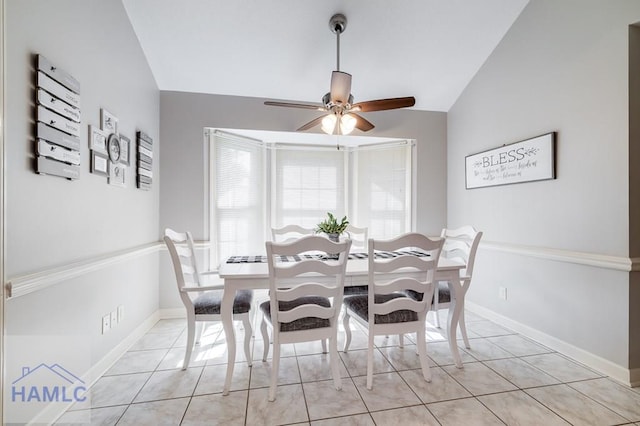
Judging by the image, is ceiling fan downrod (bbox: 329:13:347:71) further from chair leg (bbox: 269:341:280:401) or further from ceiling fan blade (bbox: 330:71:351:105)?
chair leg (bbox: 269:341:280:401)

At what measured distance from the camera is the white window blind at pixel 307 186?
3.82 meters

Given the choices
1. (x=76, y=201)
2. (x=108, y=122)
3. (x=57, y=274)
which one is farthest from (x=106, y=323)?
(x=108, y=122)

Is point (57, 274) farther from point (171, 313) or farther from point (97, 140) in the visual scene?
point (171, 313)

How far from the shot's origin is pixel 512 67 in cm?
280

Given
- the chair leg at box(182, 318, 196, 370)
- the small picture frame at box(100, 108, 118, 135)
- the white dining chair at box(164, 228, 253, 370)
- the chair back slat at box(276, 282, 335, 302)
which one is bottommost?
the chair leg at box(182, 318, 196, 370)

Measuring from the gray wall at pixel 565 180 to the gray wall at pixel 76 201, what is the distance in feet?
11.4

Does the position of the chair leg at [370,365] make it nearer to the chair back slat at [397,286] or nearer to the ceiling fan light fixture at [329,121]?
the chair back slat at [397,286]

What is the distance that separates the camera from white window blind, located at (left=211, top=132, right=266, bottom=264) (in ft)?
11.1

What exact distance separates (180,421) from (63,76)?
2.05 meters

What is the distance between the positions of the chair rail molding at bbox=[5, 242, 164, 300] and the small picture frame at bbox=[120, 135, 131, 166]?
29.3 inches

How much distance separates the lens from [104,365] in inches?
81.3

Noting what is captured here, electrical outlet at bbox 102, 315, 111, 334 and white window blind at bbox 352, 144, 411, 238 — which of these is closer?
electrical outlet at bbox 102, 315, 111, 334

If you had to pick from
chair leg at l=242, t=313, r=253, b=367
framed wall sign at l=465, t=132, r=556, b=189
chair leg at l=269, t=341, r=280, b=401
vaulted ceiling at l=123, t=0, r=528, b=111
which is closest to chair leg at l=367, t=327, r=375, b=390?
chair leg at l=269, t=341, r=280, b=401

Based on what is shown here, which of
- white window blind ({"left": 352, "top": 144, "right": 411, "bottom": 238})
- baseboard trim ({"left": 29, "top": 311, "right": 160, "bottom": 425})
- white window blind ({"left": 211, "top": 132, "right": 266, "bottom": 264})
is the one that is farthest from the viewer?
white window blind ({"left": 352, "top": 144, "right": 411, "bottom": 238})
